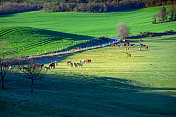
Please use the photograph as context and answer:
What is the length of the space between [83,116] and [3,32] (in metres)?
66.7

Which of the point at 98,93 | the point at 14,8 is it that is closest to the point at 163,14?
the point at 14,8

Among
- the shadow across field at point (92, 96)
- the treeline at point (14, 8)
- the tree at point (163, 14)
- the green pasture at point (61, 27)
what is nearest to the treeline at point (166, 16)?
the tree at point (163, 14)

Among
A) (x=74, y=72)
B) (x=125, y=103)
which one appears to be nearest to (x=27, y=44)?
(x=74, y=72)

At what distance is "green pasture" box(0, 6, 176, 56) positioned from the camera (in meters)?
76.1

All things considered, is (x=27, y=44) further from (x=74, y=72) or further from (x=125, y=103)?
(x=125, y=103)

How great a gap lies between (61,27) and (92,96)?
347 ft

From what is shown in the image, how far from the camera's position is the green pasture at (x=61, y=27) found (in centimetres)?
7606

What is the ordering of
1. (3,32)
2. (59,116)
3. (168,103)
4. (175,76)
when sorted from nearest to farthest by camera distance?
(59,116)
(168,103)
(175,76)
(3,32)

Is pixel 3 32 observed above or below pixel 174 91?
→ above

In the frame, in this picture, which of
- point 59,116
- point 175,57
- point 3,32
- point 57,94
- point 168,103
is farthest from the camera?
point 3,32

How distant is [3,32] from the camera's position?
81.9 m

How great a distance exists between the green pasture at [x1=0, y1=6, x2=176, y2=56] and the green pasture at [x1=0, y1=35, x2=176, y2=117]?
2491 centimetres

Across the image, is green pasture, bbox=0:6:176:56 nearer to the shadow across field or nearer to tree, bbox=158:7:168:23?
tree, bbox=158:7:168:23

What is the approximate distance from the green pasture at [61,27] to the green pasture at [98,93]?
2491 centimetres
